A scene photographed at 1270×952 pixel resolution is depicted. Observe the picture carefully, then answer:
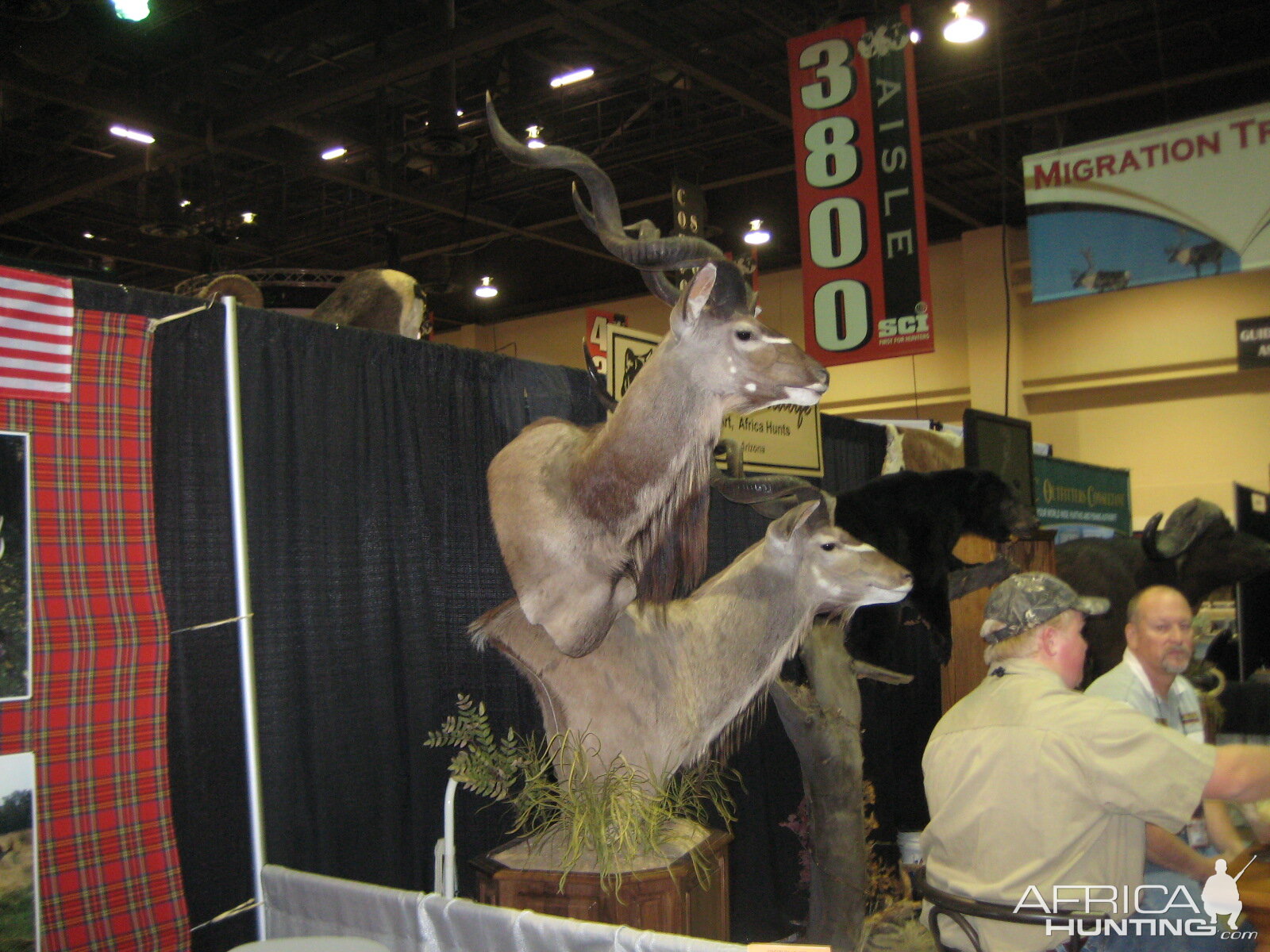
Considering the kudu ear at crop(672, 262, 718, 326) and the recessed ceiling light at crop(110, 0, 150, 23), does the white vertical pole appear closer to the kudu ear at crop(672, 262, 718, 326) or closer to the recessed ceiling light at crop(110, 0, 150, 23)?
the kudu ear at crop(672, 262, 718, 326)

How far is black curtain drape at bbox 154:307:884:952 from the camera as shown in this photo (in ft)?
8.08

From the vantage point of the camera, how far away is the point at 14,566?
2.12 metres

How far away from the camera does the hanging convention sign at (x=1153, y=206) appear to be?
17.3ft

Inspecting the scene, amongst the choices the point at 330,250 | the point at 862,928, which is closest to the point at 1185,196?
the point at 862,928

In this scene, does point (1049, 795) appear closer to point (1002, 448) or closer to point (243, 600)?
point (243, 600)

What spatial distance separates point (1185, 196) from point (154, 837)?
218 inches

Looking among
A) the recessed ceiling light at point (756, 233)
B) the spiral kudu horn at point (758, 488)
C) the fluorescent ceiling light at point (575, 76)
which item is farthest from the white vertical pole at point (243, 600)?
the recessed ceiling light at point (756, 233)

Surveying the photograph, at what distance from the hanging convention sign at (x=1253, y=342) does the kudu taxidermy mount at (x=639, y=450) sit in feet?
33.7

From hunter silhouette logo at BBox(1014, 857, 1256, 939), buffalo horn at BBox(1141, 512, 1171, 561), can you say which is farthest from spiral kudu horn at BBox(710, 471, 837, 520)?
buffalo horn at BBox(1141, 512, 1171, 561)

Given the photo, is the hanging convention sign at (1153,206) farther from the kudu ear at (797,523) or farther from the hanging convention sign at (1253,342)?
the hanging convention sign at (1253,342)

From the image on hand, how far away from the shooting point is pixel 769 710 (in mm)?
4578

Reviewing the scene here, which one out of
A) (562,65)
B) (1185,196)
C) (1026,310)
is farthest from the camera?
(1026,310)

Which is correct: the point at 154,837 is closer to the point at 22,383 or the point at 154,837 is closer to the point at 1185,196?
the point at 22,383

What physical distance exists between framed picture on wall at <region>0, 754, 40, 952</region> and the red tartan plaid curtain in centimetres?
3
